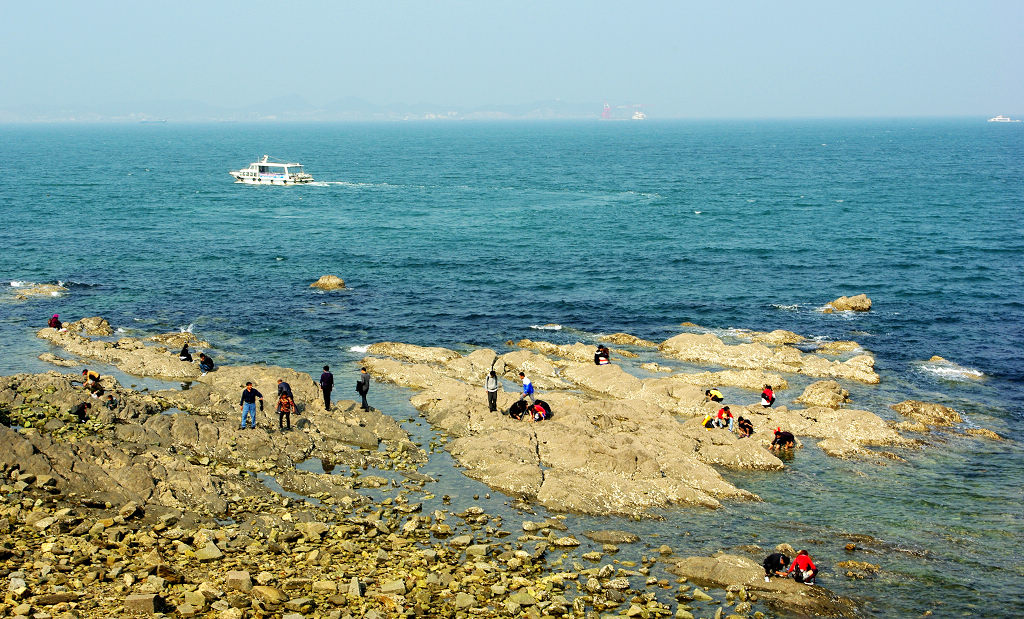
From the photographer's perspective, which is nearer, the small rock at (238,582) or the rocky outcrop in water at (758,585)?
the small rock at (238,582)

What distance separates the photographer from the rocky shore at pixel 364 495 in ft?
65.2

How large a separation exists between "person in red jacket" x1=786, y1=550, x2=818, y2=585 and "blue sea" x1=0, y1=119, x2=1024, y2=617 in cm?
97

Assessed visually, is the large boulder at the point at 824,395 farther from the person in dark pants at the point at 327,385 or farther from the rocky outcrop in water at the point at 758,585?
the person in dark pants at the point at 327,385

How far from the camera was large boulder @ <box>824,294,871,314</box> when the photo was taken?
178 ft

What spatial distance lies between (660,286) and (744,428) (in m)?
30.4

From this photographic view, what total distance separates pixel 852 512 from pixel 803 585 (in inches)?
233

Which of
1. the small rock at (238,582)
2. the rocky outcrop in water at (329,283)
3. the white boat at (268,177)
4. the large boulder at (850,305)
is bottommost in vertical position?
the small rock at (238,582)

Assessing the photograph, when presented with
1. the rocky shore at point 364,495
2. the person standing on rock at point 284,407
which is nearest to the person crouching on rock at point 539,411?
the rocky shore at point 364,495

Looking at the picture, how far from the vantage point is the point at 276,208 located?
101750mm

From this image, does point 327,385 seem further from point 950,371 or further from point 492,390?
point 950,371

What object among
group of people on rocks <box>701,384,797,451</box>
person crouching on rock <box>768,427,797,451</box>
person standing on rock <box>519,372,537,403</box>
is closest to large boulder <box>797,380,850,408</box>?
group of people on rocks <box>701,384,797,451</box>

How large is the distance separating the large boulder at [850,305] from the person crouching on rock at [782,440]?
2497cm

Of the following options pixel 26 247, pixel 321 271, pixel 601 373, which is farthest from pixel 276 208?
pixel 601 373

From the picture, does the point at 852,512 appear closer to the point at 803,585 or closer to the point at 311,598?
the point at 803,585
